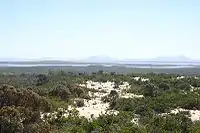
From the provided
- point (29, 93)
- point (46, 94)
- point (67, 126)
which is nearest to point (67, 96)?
point (46, 94)

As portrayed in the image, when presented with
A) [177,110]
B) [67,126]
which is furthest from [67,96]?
[67,126]

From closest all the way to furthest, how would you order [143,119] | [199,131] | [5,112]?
[199,131]
[5,112]
[143,119]

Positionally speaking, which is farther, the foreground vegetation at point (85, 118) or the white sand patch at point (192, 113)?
the white sand patch at point (192, 113)

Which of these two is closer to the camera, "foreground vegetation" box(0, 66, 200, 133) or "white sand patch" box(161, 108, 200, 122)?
"foreground vegetation" box(0, 66, 200, 133)

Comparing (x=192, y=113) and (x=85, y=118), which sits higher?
(x=85, y=118)

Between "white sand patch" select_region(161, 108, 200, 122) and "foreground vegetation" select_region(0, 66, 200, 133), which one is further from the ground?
"foreground vegetation" select_region(0, 66, 200, 133)

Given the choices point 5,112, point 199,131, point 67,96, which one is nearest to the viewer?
point 199,131

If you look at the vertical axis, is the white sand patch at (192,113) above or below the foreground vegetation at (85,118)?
below

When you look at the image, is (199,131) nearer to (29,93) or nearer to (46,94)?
(29,93)

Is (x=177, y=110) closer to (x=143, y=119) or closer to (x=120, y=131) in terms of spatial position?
(x=143, y=119)

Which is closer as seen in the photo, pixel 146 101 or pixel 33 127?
pixel 33 127

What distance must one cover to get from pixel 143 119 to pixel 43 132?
490 cm

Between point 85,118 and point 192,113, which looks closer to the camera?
point 85,118

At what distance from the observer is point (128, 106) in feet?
73.3
